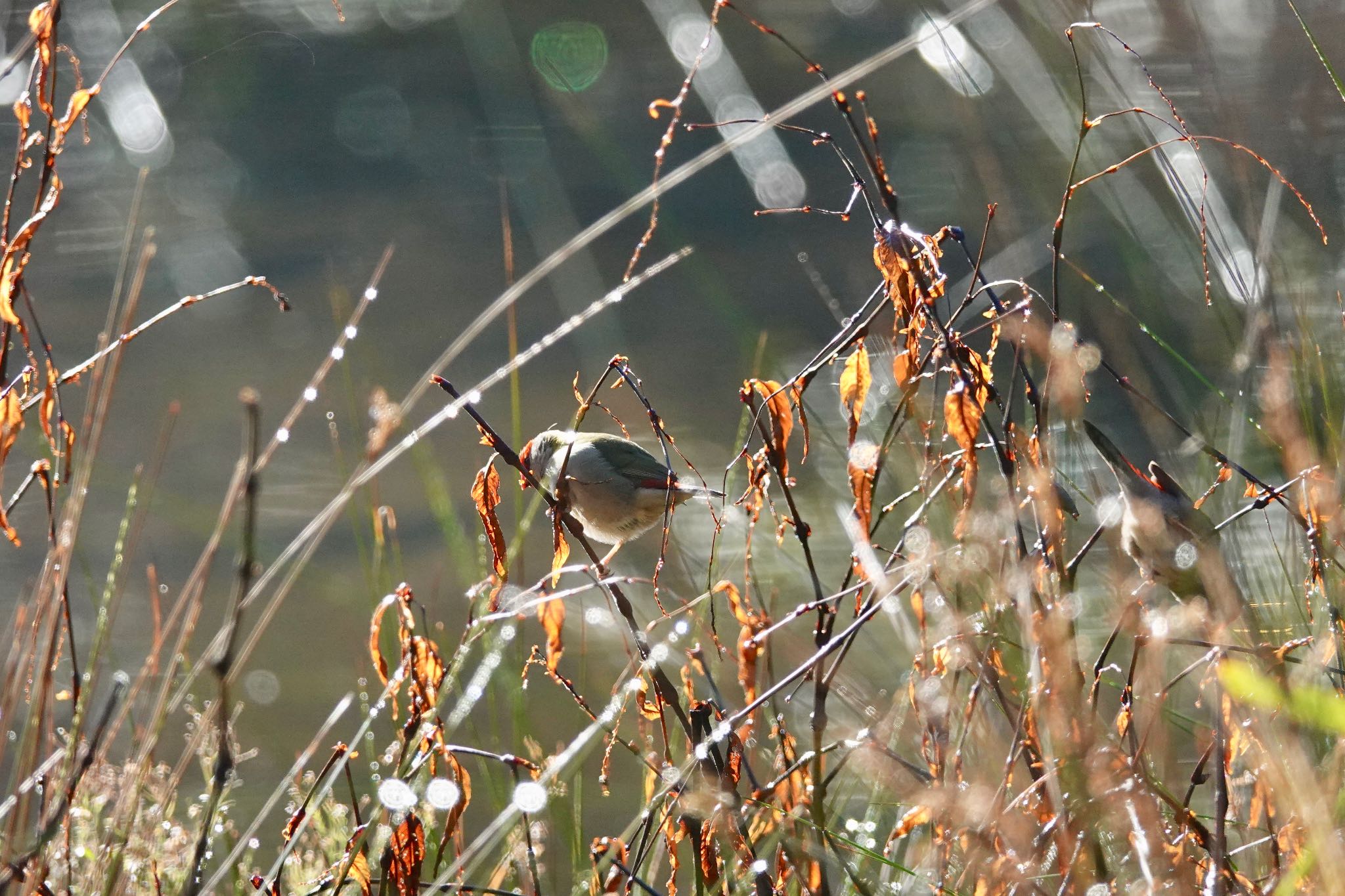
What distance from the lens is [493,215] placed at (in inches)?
261

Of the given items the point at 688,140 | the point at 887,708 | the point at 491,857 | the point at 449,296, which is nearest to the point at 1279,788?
the point at 887,708

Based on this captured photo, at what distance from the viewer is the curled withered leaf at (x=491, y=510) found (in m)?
1.37

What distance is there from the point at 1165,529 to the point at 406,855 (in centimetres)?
83

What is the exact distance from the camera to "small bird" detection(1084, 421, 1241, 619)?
119 cm

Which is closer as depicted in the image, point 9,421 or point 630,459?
point 9,421

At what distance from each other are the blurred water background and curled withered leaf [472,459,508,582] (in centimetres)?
83

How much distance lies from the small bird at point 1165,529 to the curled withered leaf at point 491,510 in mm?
624

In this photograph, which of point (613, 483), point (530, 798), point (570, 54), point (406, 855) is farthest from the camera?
point (570, 54)

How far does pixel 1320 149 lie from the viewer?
2.29 metres

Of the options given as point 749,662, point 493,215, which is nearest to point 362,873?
point 749,662

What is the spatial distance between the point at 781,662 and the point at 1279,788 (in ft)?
8.86

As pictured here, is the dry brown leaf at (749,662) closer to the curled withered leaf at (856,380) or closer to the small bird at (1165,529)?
the curled withered leaf at (856,380)

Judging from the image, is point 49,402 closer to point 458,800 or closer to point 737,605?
point 458,800

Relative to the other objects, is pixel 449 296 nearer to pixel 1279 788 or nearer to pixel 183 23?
pixel 183 23
